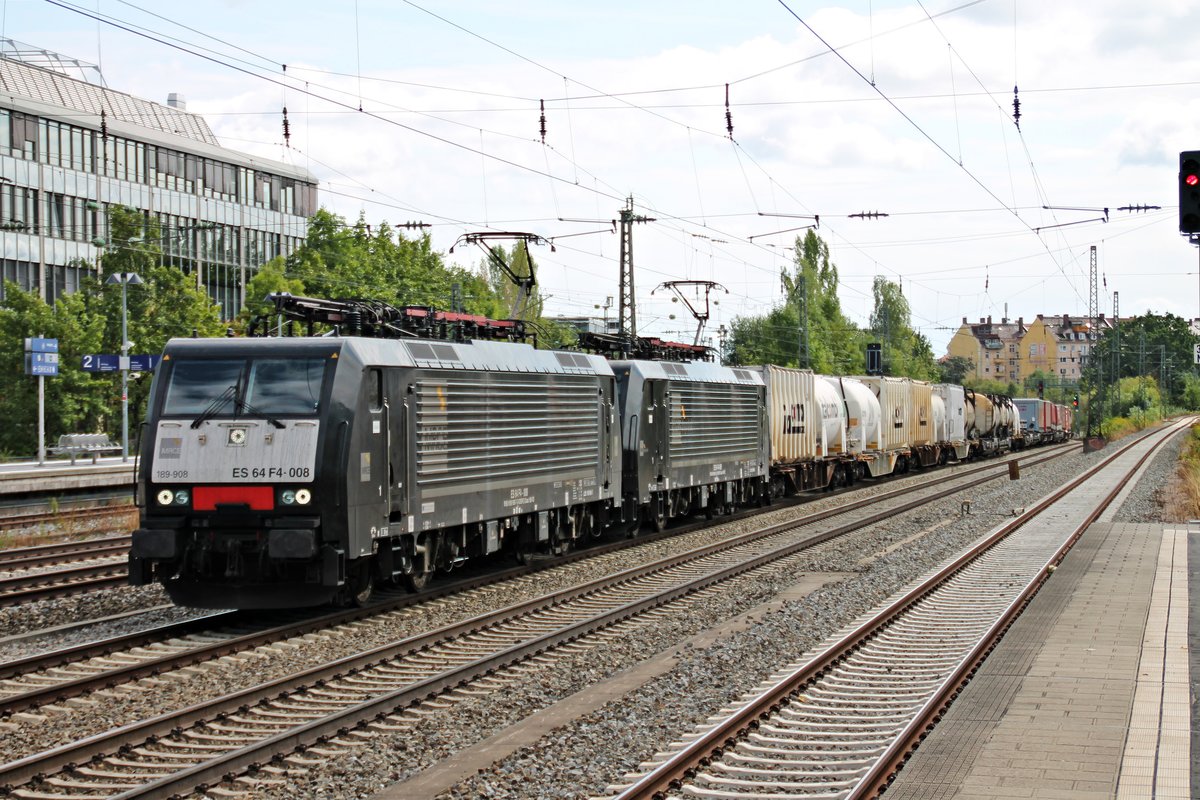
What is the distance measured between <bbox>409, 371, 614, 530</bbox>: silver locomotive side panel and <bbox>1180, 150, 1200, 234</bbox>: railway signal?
8.54 m

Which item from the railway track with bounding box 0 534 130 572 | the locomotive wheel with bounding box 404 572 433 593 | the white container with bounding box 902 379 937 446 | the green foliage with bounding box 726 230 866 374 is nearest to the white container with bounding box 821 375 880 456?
the white container with bounding box 902 379 937 446

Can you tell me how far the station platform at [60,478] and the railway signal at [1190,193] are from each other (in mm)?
24153

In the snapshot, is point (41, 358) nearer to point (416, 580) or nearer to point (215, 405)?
point (416, 580)

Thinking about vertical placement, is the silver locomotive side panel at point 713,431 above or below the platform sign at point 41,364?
below

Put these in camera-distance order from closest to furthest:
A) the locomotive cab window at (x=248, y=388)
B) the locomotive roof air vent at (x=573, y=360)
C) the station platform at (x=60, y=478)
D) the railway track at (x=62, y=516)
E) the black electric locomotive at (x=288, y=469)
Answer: the black electric locomotive at (x=288, y=469)
the locomotive cab window at (x=248, y=388)
the locomotive roof air vent at (x=573, y=360)
the railway track at (x=62, y=516)
the station platform at (x=60, y=478)

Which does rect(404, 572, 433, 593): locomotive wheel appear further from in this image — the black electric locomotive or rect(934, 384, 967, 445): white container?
rect(934, 384, 967, 445): white container

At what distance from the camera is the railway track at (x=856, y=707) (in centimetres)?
830

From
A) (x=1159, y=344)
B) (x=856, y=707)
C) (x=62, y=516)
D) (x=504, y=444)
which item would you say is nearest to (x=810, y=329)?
(x=62, y=516)

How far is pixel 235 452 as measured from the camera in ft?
45.3

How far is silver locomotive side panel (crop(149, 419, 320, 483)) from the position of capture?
538 inches

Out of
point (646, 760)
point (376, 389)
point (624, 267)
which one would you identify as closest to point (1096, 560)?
point (376, 389)

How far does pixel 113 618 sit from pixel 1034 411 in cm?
7197

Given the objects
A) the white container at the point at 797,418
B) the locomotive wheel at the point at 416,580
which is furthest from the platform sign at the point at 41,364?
the locomotive wheel at the point at 416,580

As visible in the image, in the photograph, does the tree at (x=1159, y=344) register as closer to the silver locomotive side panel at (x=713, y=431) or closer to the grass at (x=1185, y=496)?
the grass at (x=1185, y=496)
